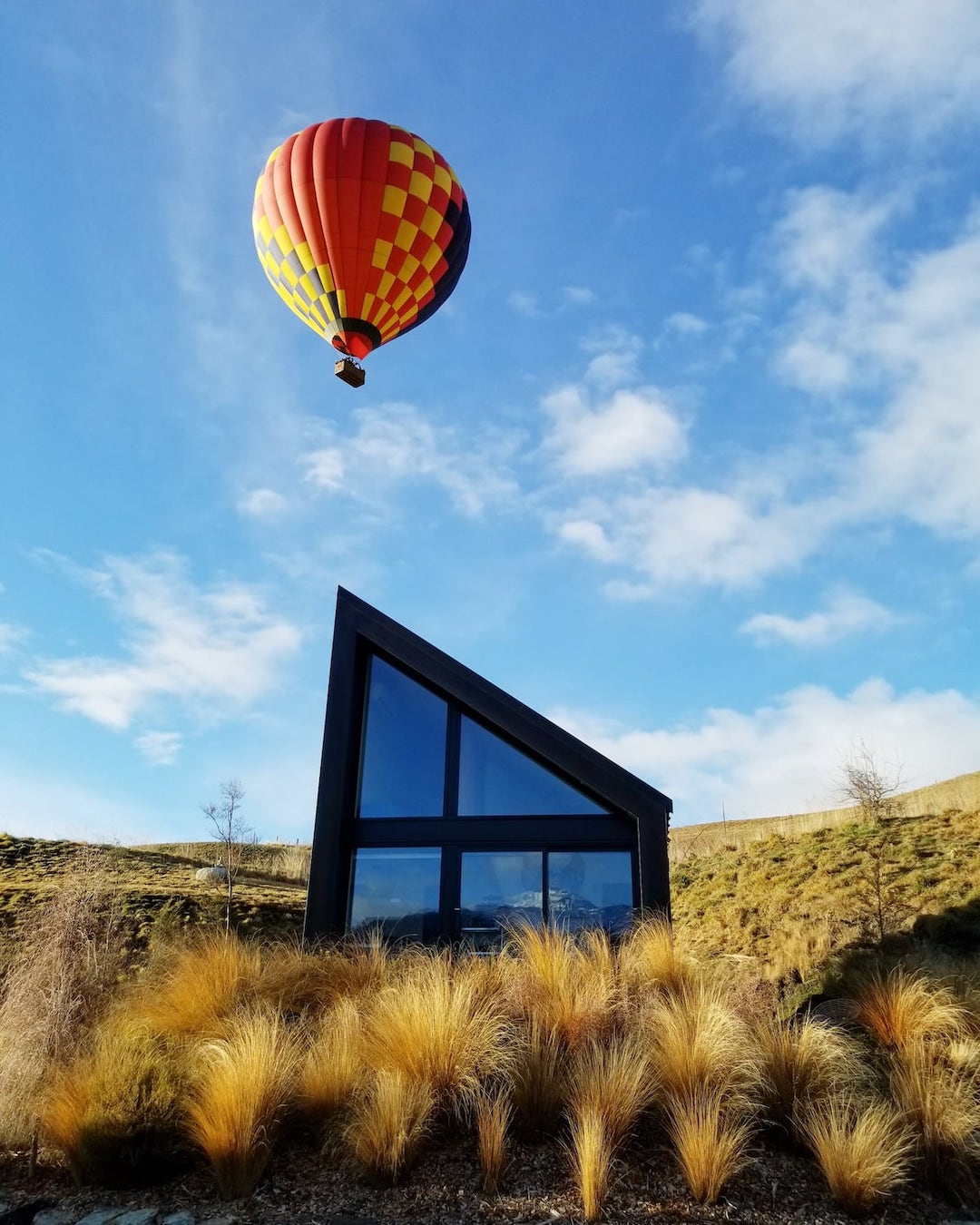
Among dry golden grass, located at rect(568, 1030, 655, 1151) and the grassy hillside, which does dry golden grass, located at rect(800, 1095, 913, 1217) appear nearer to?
dry golden grass, located at rect(568, 1030, 655, 1151)

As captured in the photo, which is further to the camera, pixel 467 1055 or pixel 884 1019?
pixel 884 1019

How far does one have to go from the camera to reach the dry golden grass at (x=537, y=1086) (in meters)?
5.53

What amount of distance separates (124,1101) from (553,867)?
5.46 metres

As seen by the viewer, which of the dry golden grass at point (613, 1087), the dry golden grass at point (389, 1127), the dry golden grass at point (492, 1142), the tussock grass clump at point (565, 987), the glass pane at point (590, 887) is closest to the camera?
the dry golden grass at point (492, 1142)

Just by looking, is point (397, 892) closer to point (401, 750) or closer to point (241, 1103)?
point (401, 750)

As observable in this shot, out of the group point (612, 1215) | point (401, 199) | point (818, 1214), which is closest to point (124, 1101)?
point (612, 1215)

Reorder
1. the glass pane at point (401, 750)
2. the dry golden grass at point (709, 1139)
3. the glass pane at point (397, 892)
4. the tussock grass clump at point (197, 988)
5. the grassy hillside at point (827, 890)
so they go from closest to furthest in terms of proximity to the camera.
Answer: the dry golden grass at point (709, 1139)
the tussock grass clump at point (197, 988)
the glass pane at point (397, 892)
the glass pane at point (401, 750)
the grassy hillside at point (827, 890)

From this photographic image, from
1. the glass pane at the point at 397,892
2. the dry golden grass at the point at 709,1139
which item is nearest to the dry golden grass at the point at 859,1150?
the dry golden grass at the point at 709,1139

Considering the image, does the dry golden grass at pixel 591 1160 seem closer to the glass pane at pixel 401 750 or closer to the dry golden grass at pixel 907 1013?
the dry golden grass at pixel 907 1013

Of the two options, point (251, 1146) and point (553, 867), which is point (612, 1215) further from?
point (553, 867)

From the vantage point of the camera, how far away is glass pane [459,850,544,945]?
10.0 meters

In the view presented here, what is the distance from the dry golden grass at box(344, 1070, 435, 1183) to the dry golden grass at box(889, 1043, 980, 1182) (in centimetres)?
292

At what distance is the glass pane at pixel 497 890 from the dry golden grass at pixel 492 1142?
4590 millimetres

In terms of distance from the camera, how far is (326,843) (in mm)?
10648
